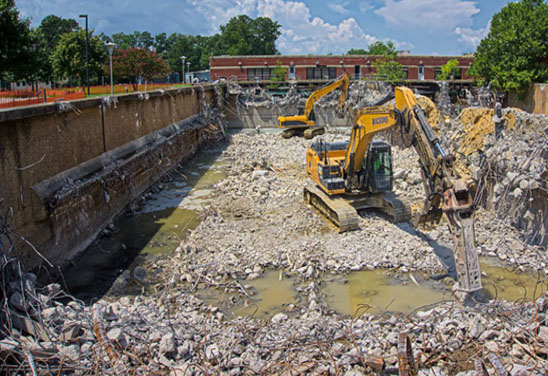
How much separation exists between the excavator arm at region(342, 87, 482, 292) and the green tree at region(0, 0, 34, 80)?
22548 mm

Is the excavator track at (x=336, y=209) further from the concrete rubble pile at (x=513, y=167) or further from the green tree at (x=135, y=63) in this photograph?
the green tree at (x=135, y=63)

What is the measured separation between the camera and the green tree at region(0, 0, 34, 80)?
24.8 m

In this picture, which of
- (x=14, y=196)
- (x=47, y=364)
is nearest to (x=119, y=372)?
(x=47, y=364)

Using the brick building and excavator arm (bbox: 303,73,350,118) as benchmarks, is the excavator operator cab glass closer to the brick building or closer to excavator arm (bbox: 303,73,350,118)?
excavator arm (bbox: 303,73,350,118)

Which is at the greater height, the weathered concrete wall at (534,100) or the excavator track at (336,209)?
the weathered concrete wall at (534,100)

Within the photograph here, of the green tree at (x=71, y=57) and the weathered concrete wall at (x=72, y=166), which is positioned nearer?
the weathered concrete wall at (x=72, y=166)

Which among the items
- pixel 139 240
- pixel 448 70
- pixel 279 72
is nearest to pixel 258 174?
pixel 139 240

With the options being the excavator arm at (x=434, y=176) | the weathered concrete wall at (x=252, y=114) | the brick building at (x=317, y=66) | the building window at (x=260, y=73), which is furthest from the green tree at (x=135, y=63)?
the excavator arm at (x=434, y=176)

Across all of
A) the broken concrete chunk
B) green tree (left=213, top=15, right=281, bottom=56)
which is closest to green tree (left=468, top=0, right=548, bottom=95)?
the broken concrete chunk

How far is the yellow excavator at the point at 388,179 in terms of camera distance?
25.0ft

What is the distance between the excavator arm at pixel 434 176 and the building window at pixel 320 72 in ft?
123

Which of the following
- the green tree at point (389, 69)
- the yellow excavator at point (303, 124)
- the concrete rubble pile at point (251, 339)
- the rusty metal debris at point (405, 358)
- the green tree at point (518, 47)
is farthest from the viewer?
the green tree at point (389, 69)

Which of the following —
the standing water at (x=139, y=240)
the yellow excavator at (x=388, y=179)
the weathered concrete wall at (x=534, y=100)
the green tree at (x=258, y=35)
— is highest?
the green tree at (x=258, y=35)

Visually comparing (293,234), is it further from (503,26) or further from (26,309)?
(503,26)
